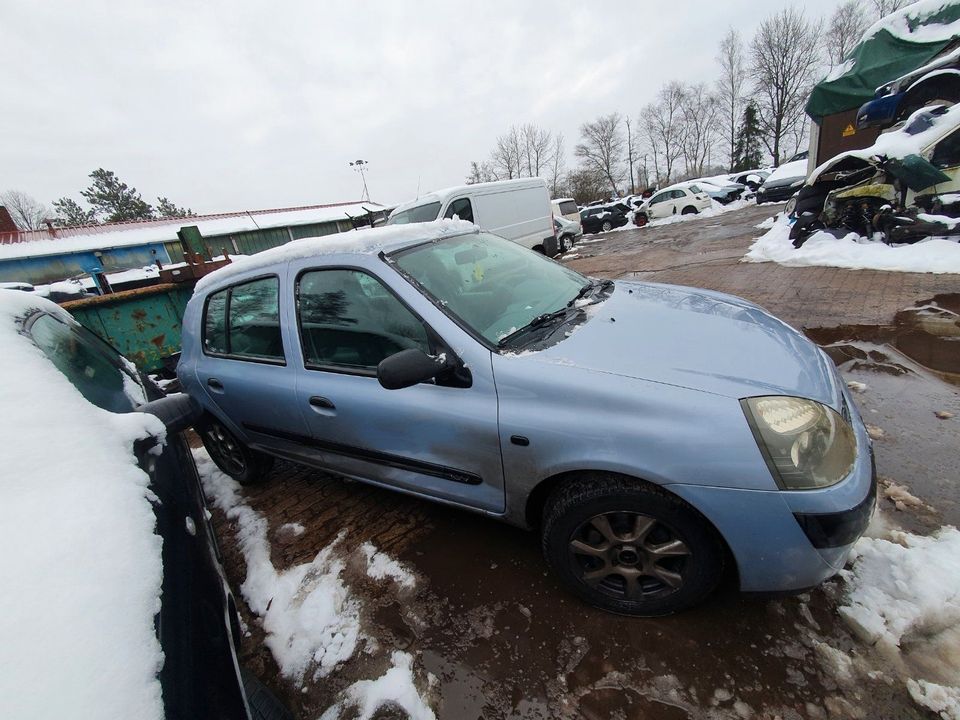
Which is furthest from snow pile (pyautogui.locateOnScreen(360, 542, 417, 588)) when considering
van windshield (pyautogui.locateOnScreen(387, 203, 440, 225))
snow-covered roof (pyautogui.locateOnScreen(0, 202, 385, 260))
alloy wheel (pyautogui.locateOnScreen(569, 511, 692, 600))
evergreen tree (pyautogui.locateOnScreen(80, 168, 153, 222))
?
evergreen tree (pyautogui.locateOnScreen(80, 168, 153, 222))

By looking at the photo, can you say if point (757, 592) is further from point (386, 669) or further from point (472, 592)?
point (386, 669)

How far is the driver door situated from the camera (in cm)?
184

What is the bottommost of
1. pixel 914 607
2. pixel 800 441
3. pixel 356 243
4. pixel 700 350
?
pixel 914 607

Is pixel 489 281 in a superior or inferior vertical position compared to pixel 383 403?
superior

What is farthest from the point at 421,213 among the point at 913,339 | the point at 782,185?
the point at 782,185

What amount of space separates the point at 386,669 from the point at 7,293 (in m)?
2.45

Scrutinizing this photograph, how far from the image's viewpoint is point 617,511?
1.62m

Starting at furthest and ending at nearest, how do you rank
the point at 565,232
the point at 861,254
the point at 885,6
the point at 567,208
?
the point at 885,6 < the point at 567,208 < the point at 565,232 < the point at 861,254

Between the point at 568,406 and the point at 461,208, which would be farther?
the point at 461,208

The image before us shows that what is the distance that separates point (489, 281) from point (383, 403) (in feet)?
2.94

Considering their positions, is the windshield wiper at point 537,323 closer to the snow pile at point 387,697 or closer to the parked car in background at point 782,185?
the snow pile at point 387,697

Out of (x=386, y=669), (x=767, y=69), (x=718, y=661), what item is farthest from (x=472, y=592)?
(x=767, y=69)

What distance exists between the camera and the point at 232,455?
3.19 meters

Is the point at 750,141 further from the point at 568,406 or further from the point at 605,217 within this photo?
the point at 568,406
